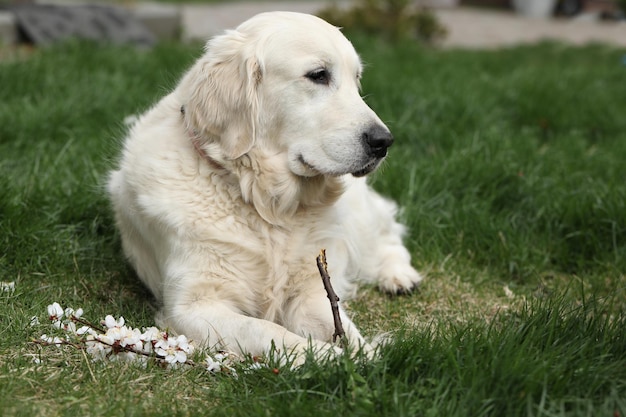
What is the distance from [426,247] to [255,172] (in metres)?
1.32

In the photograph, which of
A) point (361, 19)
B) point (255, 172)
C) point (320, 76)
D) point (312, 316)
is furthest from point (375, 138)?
point (361, 19)

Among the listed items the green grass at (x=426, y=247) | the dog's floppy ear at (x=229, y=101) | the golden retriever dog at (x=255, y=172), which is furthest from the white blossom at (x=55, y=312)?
the dog's floppy ear at (x=229, y=101)

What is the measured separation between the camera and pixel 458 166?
4.83m

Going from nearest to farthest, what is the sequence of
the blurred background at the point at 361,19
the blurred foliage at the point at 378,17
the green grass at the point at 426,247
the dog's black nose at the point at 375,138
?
1. the green grass at the point at 426,247
2. the dog's black nose at the point at 375,138
3. the blurred background at the point at 361,19
4. the blurred foliage at the point at 378,17

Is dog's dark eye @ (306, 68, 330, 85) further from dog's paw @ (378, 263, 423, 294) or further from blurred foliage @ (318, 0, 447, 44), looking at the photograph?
blurred foliage @ (318, 0, 447, 44)

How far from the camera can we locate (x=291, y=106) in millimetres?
3240

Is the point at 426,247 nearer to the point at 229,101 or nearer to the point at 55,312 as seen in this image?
the point at 229,101

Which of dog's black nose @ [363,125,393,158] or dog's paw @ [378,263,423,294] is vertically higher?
dog's black nose @ [363,125,393,158]

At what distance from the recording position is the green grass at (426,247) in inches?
98.7

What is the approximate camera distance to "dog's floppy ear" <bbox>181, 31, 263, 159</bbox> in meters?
3.22

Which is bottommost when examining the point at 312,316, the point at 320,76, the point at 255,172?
the point at 312,316

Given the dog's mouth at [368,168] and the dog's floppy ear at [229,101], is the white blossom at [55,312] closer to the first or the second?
the dog's floppy ear at [229,101]

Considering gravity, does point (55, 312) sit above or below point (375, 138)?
below

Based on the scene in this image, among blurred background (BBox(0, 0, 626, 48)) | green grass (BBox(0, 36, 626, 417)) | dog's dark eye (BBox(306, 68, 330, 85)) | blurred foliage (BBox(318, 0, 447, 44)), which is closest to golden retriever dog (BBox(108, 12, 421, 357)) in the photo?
dog's dark eye (BBox(306, 68, 330, 85))
